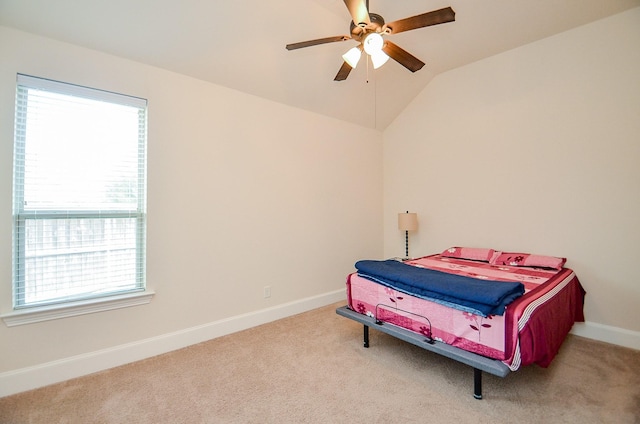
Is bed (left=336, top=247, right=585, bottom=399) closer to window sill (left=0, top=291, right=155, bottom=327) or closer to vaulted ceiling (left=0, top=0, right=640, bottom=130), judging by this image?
window sill (left=0, top=291, right=155, bottom=327)

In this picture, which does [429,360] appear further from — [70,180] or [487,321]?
[70,180]

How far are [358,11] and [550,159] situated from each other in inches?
104

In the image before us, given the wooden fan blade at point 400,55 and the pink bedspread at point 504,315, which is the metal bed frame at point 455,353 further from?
the wooden fan blade at point 400,55

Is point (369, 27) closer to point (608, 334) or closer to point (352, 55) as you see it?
point (352, 55)

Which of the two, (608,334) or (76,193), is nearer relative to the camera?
(76,193)

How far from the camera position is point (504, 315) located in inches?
68.9

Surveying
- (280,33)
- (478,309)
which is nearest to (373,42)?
(280,33)

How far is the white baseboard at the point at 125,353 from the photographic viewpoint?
196cm

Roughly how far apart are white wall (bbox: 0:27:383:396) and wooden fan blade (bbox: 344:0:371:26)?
1576 millimetres

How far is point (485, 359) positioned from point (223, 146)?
9.08ft

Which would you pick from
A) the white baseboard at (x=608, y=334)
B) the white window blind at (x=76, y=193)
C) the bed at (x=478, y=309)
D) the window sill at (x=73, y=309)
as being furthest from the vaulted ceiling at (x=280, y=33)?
the white baseboard at (x=608, y=334)

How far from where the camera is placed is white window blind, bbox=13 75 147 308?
2.02m

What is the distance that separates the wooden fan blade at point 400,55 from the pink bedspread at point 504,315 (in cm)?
182

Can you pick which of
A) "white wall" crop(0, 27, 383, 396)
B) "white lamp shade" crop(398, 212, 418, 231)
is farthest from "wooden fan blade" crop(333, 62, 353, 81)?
"white lamp shade" crop(398, 212, 418, 231)
